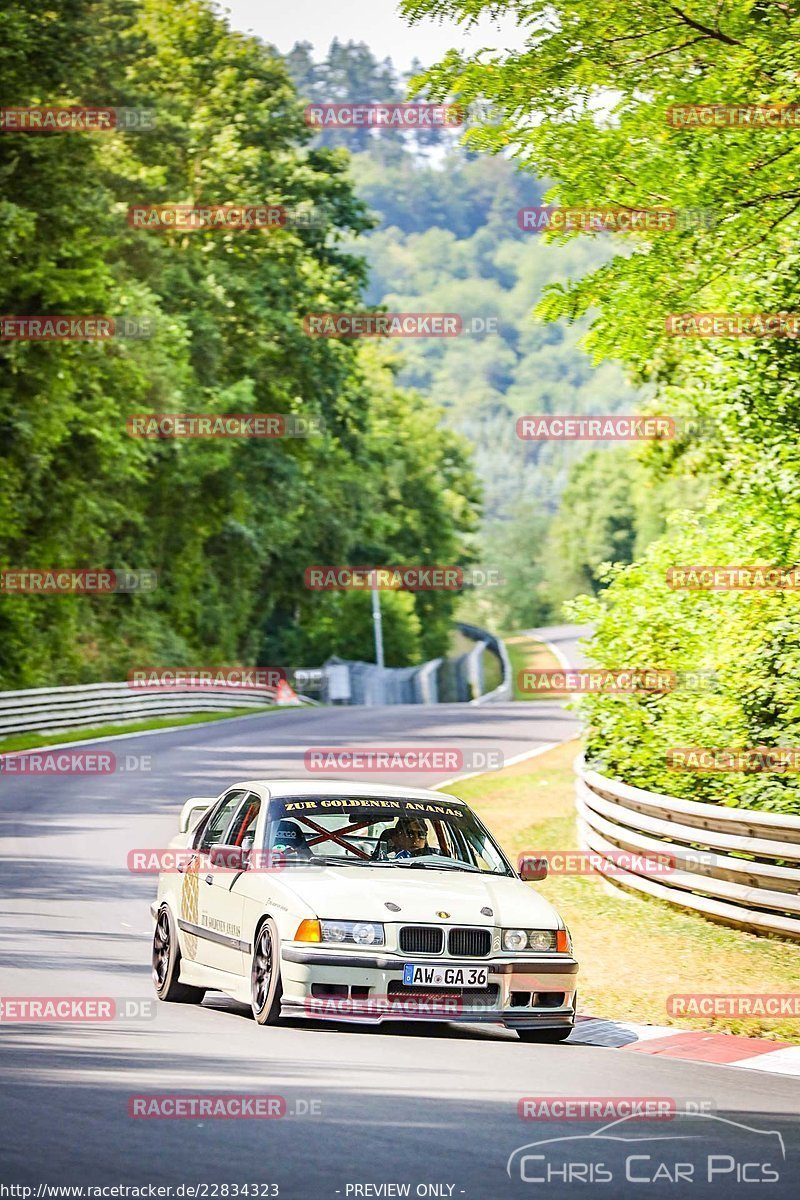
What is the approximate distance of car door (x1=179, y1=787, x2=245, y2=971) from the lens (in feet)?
37.0

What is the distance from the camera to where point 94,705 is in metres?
43.7

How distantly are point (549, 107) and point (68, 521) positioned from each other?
32679 millimetres

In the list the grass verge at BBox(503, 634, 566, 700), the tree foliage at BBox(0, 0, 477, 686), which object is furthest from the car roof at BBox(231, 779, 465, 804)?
the grass verge at BBox(503, 634, 566, 700)

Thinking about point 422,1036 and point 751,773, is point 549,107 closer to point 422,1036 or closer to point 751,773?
point 751,773
